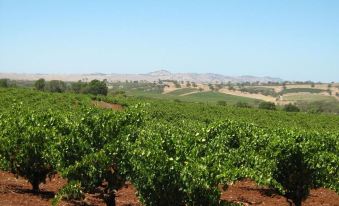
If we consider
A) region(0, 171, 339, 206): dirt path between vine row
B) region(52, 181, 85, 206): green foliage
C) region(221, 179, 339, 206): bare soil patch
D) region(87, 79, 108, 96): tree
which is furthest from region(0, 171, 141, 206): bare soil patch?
region(87, 79, 108, 96): tree

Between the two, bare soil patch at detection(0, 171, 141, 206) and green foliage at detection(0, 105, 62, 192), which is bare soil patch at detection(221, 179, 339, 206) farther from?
green foliage at detection(0, 105, 62, 192)

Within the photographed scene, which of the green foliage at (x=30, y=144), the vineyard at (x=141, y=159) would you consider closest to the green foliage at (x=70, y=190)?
the vineyard at (x=141, y=159)

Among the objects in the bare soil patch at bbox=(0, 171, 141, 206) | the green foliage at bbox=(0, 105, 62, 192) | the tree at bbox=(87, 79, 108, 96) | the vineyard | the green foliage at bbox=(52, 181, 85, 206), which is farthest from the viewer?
the tree at bbox=(87, 79, 108, 96)

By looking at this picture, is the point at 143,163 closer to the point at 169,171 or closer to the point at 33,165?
the point at 169,171

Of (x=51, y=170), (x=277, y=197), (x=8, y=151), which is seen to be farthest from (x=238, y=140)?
(x=8, y=151)

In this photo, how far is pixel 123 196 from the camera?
15992mm

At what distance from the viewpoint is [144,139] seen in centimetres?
1112

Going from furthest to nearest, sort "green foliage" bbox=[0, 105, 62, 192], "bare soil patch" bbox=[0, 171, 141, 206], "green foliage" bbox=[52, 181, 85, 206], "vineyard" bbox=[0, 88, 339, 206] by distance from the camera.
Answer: "green foliage" bbox=[0, 105, 62, 192] → "bare soil patch" bbox=[0, 171, 141, 206] → "green foliage" bbox=[52, 181, 85, 206] → "vineyard" bbox=[0, 88, 339, 206]

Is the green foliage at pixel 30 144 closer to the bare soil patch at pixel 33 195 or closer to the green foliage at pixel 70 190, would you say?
the bare soil patch at pixel 33 195

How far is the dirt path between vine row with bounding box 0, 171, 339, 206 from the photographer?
→ 13.4 metres

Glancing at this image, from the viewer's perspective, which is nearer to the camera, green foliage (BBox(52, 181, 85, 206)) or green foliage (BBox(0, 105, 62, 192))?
green foliage (BBox(52, 181, 85, 206))

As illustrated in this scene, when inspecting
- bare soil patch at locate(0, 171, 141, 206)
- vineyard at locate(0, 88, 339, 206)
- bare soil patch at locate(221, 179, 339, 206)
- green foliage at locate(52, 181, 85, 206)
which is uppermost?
vineyard at locate(0, 88, 339, 206)

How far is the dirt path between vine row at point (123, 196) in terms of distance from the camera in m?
13.4

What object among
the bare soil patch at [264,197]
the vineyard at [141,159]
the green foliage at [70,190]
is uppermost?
→ the vineyard at [141,159]
